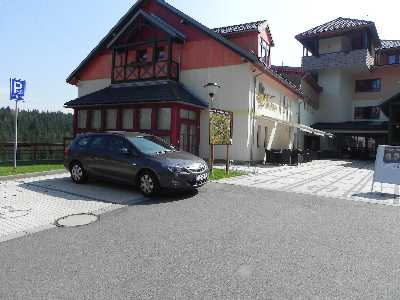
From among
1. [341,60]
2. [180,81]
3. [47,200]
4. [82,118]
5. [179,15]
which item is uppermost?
[341,60]

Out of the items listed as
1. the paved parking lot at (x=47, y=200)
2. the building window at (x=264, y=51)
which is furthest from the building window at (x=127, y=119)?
the building window at (x=264, y=51)

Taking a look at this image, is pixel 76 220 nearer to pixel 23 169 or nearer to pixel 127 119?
pixel 23 169

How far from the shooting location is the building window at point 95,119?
67.1 ft

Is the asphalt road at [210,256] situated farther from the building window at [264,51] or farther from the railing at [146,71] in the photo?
the building window at [264,51]

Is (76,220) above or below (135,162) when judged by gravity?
below

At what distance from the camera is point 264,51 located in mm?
21203

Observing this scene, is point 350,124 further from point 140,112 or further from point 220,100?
point 140,112

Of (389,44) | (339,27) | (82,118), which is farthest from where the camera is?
(389,44)

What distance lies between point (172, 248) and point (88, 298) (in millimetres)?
1684

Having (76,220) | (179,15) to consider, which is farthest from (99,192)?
(179,15)

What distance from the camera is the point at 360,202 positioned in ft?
28.7

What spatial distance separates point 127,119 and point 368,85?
1020 inches

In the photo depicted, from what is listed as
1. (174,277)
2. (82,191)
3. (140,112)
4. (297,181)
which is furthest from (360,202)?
(140,112)

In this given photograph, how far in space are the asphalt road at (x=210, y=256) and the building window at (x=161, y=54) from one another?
14.5 metres
